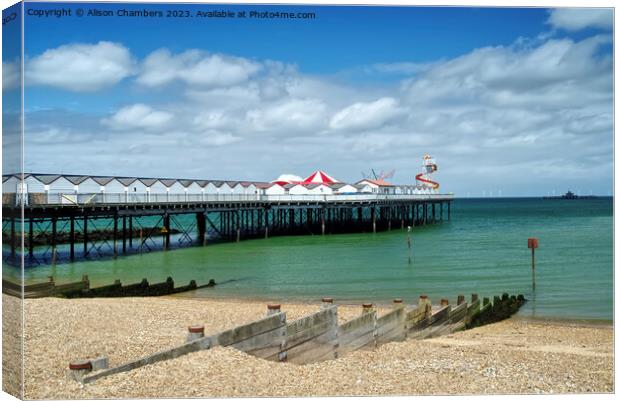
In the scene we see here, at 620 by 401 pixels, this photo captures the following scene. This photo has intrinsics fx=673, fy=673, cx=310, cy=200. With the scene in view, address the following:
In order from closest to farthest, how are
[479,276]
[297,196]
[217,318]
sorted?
[217,318], [479,276], [297,196]

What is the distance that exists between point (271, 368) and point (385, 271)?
15.4 m

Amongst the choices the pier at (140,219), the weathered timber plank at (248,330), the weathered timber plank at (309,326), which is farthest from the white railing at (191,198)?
the weathered timber plank at (248,330)

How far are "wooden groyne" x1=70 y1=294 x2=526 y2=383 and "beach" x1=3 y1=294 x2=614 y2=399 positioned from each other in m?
0.10

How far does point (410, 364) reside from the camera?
796cm

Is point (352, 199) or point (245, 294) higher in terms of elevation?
point (352, 199)

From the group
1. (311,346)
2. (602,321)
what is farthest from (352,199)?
(311,346)

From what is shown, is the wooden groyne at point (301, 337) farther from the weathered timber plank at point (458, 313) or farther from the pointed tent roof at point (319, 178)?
the pointed tent roof at point (319, 178)

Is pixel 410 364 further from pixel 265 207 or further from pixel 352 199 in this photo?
pixel 352 199

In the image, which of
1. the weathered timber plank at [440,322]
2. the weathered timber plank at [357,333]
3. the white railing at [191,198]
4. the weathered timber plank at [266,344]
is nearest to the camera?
the weathered timber plank at [266,344]

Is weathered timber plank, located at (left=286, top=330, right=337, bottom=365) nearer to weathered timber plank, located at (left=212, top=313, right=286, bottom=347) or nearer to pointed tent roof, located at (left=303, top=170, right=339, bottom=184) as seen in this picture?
weathered timber plank, located at (left=212, top=313, right=286, bottom=347)

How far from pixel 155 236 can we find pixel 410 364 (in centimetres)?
3327

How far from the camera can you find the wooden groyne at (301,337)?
6793mm

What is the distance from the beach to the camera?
673 cm

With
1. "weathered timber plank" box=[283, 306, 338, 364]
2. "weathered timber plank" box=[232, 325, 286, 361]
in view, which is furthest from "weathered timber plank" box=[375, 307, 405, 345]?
"weathered timber plank" box=[232, 325, 286, 361]
